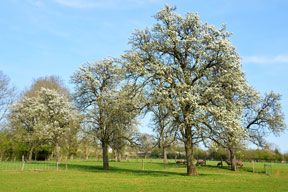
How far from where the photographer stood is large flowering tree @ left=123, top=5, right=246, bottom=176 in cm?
2261

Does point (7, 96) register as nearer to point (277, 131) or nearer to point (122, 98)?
point (122, 98)

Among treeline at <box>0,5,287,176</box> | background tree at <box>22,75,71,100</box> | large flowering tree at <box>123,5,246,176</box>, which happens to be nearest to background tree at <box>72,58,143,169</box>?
treeline at <box>0,5,287,176</box>

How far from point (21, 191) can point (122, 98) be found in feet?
46.8

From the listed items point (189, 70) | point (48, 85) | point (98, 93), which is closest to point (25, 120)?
point (48, 85)

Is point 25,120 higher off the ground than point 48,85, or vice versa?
point 48,85

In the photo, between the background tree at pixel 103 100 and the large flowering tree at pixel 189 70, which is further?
the background tree at pixel 103 100

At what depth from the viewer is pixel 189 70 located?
2578cm

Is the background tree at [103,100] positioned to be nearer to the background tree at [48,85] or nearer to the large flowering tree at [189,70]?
the large flowering tree at [189,70]

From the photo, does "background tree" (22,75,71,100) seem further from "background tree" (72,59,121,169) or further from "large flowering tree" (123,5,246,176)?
"large flowering tree" (123,5,246,176)

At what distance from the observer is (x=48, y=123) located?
44562mm

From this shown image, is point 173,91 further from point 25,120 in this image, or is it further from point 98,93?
point 25,120

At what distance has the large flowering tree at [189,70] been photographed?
74.2 feet

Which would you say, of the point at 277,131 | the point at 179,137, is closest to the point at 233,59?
the point at 179,137

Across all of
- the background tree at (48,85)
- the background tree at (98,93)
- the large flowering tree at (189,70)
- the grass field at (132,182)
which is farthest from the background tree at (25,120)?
the large flowering tree at (189,70)
